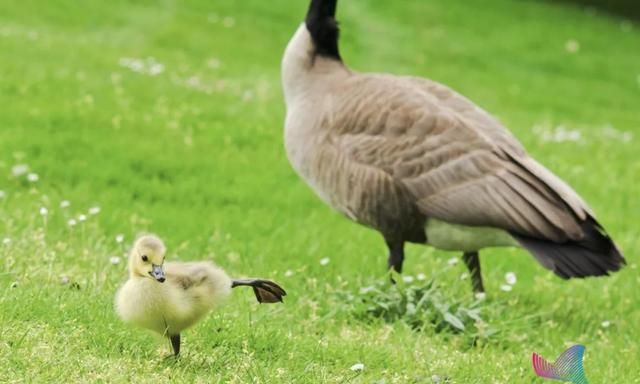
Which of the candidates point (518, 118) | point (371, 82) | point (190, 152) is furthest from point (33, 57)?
point (371, 82)

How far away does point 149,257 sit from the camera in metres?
5.03

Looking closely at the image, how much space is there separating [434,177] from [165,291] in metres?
3.27

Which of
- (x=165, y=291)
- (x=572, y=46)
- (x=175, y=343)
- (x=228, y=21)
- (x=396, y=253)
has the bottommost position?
(x=572, y=46)

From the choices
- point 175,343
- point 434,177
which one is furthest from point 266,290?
point 434,177

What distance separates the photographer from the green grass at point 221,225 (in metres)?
5.85

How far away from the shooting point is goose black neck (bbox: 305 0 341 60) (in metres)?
9.20

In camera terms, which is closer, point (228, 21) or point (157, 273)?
point (157, 273)

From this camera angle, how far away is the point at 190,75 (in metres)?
19.0

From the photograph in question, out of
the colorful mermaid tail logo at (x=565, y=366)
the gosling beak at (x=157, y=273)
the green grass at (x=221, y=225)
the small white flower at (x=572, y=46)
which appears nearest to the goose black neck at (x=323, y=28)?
the green grass at (x=221, y=225)

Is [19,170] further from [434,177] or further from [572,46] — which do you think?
[572,46]

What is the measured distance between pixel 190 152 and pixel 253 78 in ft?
25.4

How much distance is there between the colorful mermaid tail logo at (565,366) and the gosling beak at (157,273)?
1814mm

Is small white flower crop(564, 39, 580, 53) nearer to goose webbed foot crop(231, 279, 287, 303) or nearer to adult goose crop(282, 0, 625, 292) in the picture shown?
adult goose crop(282, 0, 625, 292)

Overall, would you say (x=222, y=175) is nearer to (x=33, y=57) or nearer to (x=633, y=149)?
(x=33, y=57)
